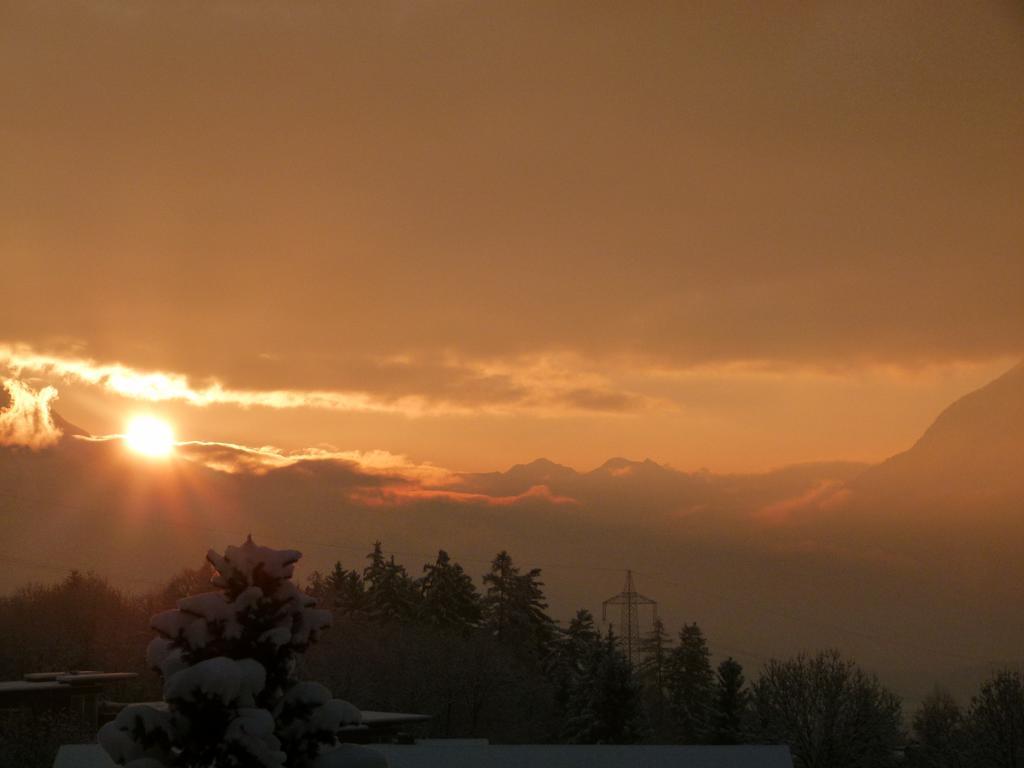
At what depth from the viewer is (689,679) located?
87188 mm

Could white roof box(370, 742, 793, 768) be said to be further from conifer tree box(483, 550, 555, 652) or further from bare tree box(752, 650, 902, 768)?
conifer tree box(483, 550, 555, 652)

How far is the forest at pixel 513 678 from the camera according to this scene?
63031mm

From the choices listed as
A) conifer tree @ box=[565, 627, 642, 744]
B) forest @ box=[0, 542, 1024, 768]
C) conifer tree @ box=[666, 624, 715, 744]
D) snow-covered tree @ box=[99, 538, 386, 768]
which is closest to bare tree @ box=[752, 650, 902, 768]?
forest @ box=[0, 542, 1024, 768]

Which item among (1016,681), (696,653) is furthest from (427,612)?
(1016,681)

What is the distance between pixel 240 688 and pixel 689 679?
77.0 m

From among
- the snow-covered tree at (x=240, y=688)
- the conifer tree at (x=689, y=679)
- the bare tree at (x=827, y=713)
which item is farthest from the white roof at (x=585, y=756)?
the conifer tree at (x=689, y=679)

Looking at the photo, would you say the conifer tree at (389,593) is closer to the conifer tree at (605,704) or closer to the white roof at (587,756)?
the conifer tree at (605,704)

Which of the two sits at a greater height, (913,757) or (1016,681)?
(1016,681)

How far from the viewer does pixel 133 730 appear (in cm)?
1527

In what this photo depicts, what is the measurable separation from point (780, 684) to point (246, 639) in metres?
56.2

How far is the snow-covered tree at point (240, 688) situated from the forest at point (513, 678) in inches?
1287

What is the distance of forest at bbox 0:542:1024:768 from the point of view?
6303 cm

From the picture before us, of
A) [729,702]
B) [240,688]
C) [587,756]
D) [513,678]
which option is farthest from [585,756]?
[513,678]

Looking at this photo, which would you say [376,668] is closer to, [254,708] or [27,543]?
[254,708]
